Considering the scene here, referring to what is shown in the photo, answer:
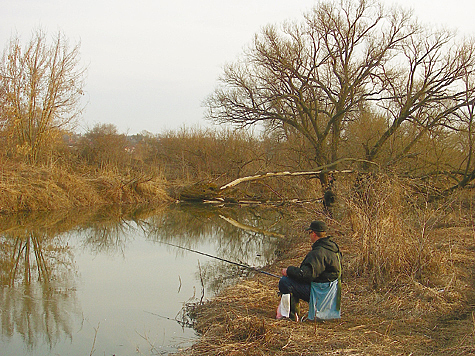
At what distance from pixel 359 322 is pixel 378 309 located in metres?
0.50

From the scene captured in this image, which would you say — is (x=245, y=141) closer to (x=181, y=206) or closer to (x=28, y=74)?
(x=181, y=206)

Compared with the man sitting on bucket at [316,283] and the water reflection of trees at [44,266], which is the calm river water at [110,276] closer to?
the water reflection of trees at [44,266]

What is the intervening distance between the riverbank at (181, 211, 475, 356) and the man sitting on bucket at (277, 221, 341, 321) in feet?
0.51

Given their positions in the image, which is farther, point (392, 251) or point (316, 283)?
point (392, 251)

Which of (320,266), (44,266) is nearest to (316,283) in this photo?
(320,266)

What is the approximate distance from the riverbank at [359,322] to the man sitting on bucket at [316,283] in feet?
0.51

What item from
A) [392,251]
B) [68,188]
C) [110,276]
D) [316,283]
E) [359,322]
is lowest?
[110,276]

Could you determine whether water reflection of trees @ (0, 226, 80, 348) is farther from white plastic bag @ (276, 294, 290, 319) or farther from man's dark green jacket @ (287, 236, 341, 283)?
man's dark green jacket @ (287, 236, 341, 283)

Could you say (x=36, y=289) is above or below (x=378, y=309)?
below

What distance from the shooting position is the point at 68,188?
18.5 metres

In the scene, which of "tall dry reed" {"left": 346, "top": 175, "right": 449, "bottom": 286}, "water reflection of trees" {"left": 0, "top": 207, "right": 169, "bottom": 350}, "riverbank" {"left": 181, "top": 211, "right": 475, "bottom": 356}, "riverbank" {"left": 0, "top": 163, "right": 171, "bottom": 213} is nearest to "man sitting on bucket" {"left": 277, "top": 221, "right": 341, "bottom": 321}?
"riverbank" {"left": 181, "top": 211, "right": 475, "bottom": 356}

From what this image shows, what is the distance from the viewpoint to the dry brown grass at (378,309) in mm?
4281

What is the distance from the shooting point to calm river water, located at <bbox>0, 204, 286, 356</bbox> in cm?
531

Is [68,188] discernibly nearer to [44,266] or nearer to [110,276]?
[44,266]
